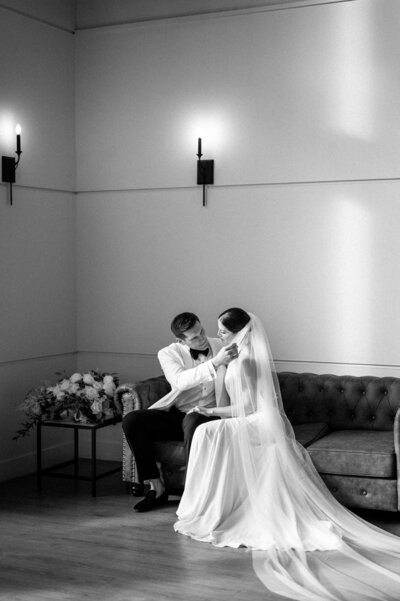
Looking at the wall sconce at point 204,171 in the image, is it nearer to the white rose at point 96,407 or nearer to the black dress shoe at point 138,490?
the white rose at point 96,407

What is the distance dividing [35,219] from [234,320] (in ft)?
6.87

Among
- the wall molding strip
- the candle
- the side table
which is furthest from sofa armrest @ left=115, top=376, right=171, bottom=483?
the wall molding strip

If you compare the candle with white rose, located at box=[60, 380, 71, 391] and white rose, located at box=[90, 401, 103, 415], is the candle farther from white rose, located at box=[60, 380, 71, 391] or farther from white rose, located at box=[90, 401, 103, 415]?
white rose, located at box=[90, 401, 103, 415]

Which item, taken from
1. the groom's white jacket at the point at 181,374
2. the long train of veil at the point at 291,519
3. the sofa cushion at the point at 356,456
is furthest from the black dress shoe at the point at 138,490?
the sofa cushion at the point at 356,456

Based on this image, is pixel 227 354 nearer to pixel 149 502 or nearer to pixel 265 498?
pixel 265 498

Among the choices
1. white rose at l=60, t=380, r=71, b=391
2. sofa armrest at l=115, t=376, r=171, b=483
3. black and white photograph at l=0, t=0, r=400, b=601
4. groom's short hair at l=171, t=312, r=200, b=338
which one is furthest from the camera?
white rose at l=60, t=380, r=71, b=391

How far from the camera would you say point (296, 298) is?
636 cm

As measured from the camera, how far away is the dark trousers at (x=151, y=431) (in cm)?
551

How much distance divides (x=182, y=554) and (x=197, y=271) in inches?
102

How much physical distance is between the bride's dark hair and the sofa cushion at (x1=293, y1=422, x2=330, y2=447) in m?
0.80

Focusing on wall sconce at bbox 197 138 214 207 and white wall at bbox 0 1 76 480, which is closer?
white wall at bbox 0 1 76 480

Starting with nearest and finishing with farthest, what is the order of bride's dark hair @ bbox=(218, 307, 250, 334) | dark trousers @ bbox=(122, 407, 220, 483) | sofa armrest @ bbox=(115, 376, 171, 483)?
bride's dark hair @ bbox=(218, 307, 250, 334) → dark trousers @ bbox=(122, 407, 220, 483) → sofa armrest @ bbox=(115, 376, 171, 483)

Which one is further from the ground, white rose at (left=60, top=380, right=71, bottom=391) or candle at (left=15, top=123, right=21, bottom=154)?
candle at (left=15, top=123, right=21, bottom=154)

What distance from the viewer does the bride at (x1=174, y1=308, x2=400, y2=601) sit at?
438cm
